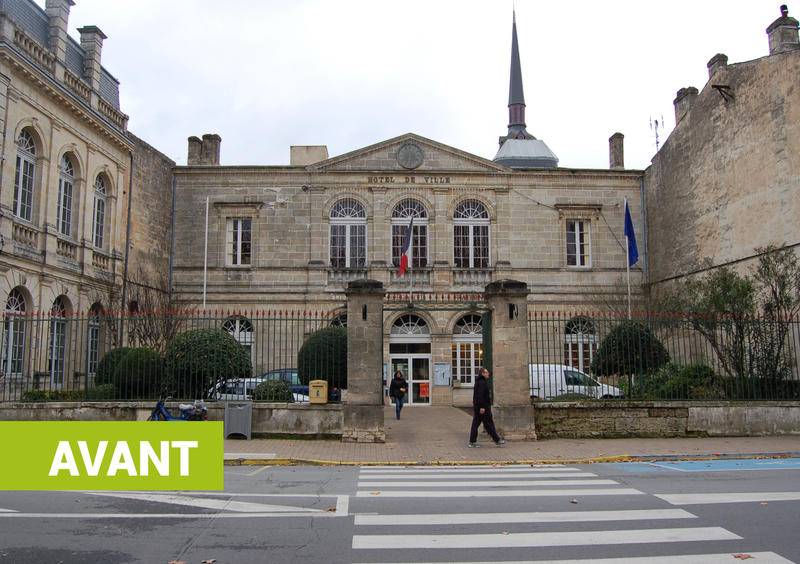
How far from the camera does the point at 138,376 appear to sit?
→ 14648 mm

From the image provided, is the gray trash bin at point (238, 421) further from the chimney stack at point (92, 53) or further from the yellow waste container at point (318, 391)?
the chimney stack at point (92, 53)

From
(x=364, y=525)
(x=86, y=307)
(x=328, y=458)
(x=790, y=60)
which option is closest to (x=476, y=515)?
(x=364, y=525)

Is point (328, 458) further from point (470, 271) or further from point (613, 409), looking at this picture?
point (470, 271)

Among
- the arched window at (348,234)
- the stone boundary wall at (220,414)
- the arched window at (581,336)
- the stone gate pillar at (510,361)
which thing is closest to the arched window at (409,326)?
the arched window at (348,234)

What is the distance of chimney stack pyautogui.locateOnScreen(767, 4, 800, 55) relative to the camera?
20375mm

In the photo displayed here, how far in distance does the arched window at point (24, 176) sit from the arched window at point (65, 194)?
120 cm

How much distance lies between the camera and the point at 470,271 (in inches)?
1075

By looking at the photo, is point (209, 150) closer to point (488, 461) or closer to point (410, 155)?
point (410, 155)

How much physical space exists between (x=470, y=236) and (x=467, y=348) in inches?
187

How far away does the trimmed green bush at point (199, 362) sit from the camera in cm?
1438

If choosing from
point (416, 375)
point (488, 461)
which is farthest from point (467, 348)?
point (488, 461)

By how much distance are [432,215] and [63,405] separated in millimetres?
16830

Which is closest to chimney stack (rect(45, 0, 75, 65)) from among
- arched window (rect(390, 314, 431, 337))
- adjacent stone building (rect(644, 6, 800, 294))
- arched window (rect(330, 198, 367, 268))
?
arched window (rect(330, 198, 367, 268))

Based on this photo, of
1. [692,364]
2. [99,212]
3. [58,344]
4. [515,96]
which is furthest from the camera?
[515,96]
